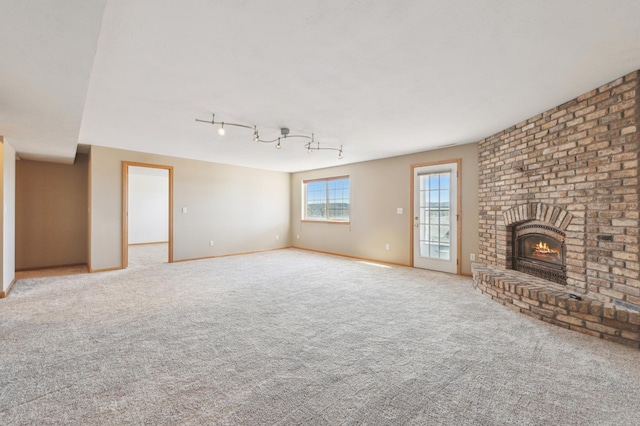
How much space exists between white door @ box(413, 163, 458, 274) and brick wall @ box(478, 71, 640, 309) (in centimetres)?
128

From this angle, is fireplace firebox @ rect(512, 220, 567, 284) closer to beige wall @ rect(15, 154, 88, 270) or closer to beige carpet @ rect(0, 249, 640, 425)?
beige carpet @ rect(0, 249, 640, 425)

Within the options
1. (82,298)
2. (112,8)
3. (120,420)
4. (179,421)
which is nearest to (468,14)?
(112,8)

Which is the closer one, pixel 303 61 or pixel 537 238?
pixel 303 61

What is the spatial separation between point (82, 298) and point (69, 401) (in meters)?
2.53

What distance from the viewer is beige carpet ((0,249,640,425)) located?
5.20 feet

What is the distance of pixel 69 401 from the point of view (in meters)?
1.66

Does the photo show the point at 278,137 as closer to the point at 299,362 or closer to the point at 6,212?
the point at 299,362

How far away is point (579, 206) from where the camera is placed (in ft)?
9.43

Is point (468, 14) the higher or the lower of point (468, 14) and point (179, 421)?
the higher

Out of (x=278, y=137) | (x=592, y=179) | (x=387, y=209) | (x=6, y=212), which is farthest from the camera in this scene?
(x=387, y=209)

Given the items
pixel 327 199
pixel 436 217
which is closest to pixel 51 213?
pixel 327 199

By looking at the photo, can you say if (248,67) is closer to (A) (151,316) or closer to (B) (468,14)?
(B) (468,14)

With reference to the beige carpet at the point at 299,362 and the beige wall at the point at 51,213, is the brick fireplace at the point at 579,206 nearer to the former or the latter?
the beige carpet at the point at 299,362

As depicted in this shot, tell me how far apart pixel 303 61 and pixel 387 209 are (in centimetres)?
436
